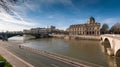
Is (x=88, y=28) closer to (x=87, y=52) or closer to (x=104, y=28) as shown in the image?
(x=104, y=28)

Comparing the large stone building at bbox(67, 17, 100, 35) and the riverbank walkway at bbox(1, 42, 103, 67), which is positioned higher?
the large stone building at bbox(67, 17, 100, 35)

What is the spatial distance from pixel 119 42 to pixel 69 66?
17.7m

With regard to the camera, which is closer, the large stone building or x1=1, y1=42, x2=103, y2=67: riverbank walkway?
x1=1, y1=42, x2=103, y2=67: riverbank walkway

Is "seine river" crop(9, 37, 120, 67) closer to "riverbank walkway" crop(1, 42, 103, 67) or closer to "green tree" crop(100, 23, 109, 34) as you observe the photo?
"riverbank walkway" crop(1, 42, 103, 67)

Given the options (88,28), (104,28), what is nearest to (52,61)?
(88,28)

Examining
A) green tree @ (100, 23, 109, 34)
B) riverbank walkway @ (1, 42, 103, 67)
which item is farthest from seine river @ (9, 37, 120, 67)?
green tree @ (100, 23, 109, 34)

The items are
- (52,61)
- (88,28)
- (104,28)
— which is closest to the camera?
(52,61)

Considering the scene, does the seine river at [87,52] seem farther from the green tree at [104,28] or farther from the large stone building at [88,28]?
the green tree at [104,28]

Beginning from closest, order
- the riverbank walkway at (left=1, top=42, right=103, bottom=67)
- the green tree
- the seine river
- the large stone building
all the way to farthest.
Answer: the riverbank walkway at (left=1, top=42, right=103, bottom=67), the seine river, the large stone building, the green tree

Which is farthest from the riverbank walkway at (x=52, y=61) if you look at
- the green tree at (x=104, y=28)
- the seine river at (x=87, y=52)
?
the green tree at (x=104, y=28)

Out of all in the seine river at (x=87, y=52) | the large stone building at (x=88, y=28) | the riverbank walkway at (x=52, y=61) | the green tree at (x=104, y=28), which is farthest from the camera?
the green tree at (x=104, y=28)

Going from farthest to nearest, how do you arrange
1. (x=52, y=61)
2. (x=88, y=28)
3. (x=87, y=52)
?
(x=88, y=28) < (x=87, y=52) < (x=52, y=61)

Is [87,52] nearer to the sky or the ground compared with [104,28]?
nearer to the ground

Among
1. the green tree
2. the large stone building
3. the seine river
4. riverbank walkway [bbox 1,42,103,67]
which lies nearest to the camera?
riverbank walkway [bbox 1,42,103,67]
